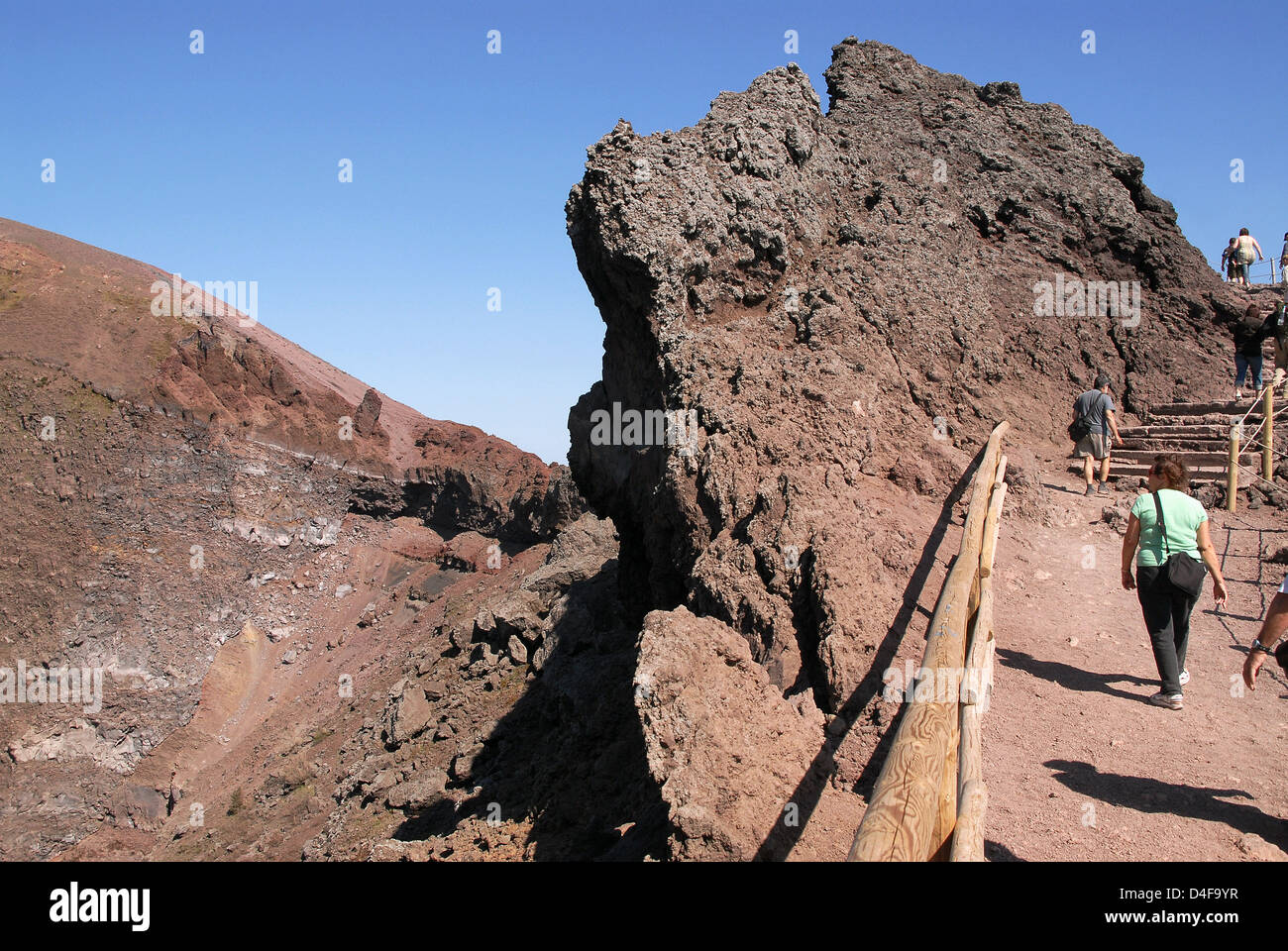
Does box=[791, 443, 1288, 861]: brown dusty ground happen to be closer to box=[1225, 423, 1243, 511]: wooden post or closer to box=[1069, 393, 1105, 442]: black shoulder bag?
box=[1225, 423, 1243, 511]: wooden post

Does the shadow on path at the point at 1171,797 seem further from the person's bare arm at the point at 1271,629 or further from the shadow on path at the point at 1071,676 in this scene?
the shadow on path at the point at 1071,676

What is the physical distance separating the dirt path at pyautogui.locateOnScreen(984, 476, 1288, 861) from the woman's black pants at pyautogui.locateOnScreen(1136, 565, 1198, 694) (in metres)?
0.24

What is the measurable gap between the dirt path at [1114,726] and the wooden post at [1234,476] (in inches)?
31.6

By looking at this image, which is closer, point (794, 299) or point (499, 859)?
point (499, 859)

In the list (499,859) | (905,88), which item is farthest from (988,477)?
(905,88)

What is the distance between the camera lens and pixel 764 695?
16.6 feet

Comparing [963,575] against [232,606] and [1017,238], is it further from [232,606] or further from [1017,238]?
[232,606]

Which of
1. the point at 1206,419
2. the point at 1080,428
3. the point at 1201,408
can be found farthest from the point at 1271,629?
the point at 1201,408

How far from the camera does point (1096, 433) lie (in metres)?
8.54

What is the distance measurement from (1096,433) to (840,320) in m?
3.05

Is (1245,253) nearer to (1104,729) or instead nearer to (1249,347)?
(1249,347)

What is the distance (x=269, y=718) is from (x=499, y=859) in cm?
1468

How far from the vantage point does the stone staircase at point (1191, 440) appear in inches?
350
